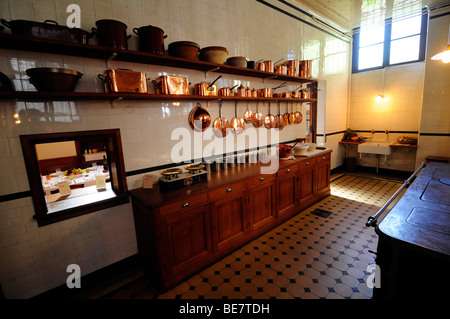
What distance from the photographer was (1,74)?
161cm

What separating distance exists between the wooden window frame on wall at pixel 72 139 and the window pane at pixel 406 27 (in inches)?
262

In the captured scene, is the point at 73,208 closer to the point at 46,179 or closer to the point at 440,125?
the point at 46,179

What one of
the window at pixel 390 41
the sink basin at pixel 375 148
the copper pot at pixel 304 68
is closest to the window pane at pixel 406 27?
the window at pixel 390 41

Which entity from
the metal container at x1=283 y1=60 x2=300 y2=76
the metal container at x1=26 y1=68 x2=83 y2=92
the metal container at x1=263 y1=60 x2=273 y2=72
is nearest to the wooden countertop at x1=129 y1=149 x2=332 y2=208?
the metal container at x1=26 y1=68 x2=83 y2=92

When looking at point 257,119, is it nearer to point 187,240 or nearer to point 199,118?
point 199,118

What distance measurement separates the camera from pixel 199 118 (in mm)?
2855

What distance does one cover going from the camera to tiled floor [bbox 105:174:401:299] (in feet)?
6.71

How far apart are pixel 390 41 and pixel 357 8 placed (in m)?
2.30

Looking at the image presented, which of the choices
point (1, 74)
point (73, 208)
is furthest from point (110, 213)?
point (1, 74)

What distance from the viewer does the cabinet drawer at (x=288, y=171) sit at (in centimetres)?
312

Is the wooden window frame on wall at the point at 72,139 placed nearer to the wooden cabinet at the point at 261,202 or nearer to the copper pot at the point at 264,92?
the wooden cabinet at the point at 261,202

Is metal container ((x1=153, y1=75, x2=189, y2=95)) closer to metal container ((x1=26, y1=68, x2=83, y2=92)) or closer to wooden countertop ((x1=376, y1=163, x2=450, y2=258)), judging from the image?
metal container ((x1=26, y1=68, x2=83, y2=92))

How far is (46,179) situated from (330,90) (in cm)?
623

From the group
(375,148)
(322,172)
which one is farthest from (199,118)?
(375,148)
